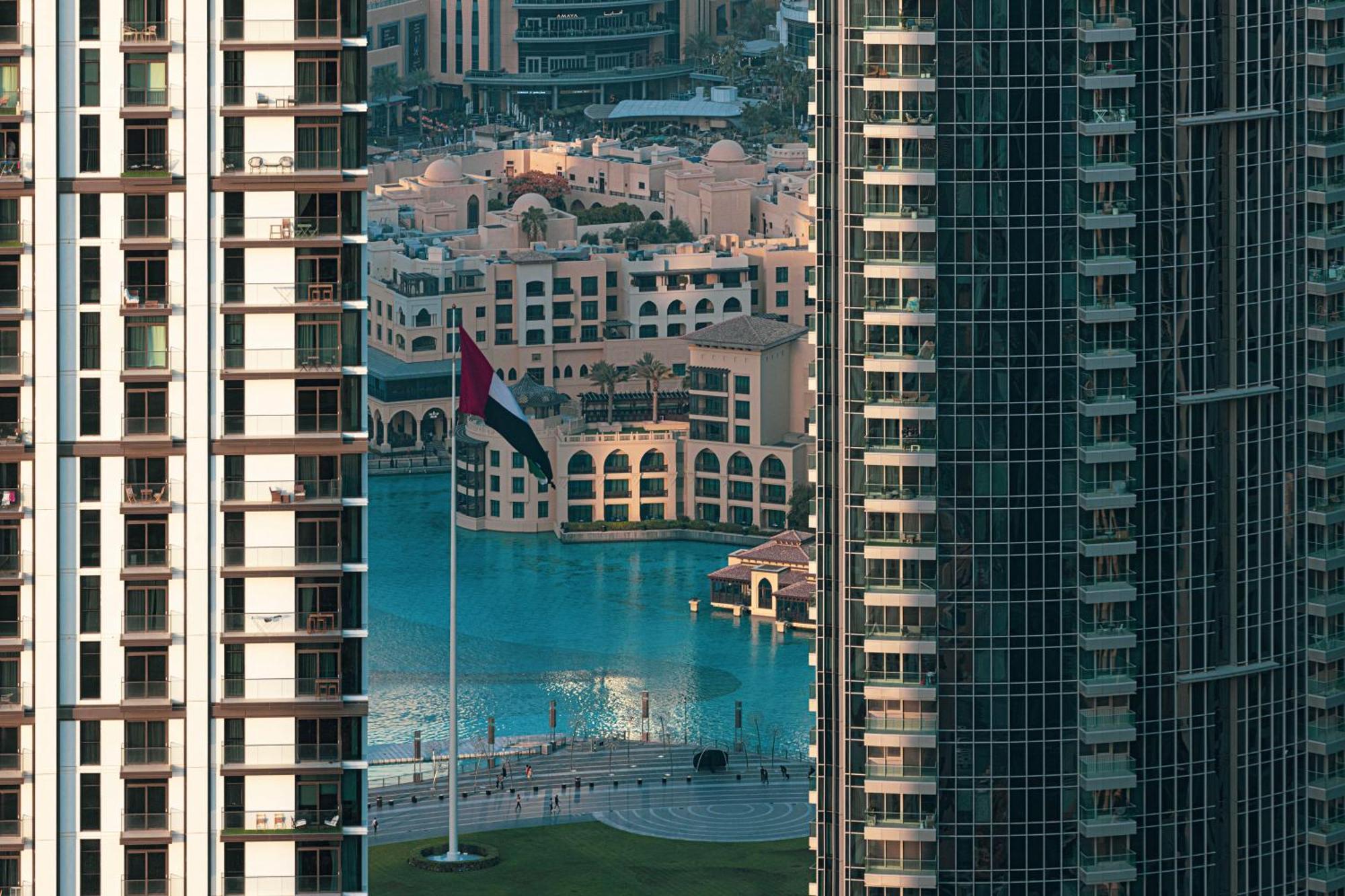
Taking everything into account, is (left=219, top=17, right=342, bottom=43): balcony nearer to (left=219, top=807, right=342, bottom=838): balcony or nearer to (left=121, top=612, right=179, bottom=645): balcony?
(left=121, top=612, right=179, bottom=645): balcony

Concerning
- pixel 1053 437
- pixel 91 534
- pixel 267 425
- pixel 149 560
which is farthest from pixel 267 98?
pixel 1053 437

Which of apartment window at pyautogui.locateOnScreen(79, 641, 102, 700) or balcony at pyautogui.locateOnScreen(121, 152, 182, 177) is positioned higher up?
balcony at pyautogui.locateOnScreen(121, 152, 182, 177)

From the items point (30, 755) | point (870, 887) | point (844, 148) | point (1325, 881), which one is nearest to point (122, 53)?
point (30, 755)

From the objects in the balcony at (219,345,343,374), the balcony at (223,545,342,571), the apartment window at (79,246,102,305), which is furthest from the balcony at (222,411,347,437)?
the apartment window at (79,246,102,305)

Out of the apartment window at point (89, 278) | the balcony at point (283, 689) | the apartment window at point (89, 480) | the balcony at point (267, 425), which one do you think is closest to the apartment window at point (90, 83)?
the apartment window at point (89, 278)

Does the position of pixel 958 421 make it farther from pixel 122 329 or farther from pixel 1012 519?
pixel 122 329

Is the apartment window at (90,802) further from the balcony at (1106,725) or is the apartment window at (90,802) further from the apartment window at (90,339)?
the balcony at (1106,725)

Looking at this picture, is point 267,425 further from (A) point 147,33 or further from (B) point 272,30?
(A) point 147,33
